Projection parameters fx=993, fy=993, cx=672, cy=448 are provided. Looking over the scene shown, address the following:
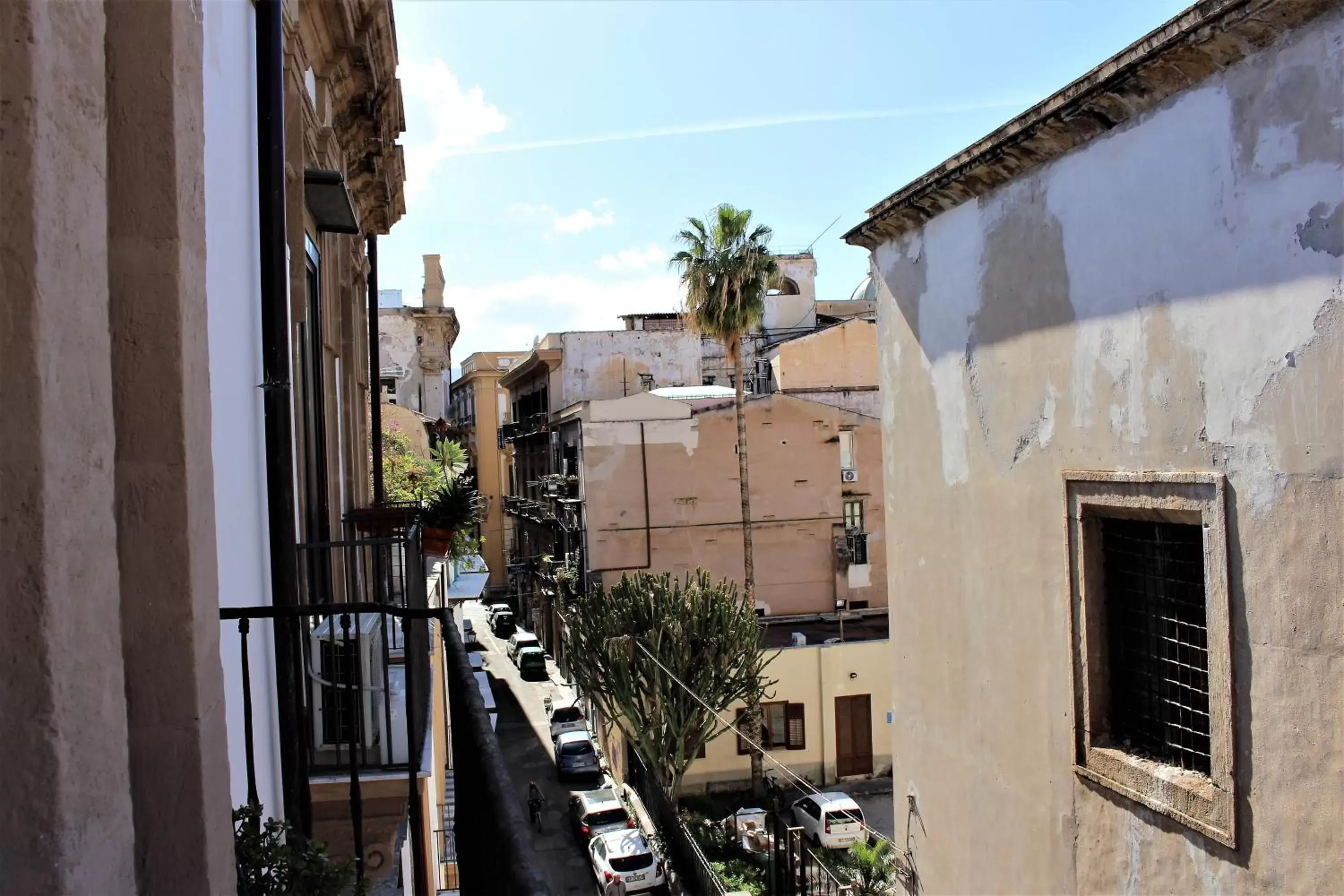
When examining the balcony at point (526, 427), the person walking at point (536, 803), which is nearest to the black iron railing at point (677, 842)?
the person walking at point (536, 803)

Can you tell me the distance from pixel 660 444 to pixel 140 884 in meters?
25.4

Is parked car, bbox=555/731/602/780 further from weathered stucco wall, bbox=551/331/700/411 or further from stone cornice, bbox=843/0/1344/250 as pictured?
stone cornice, bbox=843/0/1344/250

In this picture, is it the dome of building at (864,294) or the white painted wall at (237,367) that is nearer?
the white painted wall at (237,367)

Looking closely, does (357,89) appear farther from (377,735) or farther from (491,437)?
(491,437)

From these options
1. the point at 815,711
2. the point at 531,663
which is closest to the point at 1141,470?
the point at 815,711

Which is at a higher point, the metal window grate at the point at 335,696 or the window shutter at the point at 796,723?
the metal window grate at the point at 335,696

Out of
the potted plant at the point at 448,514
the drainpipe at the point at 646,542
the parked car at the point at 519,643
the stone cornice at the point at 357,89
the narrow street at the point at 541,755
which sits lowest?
the narrow street at the point at 541,755

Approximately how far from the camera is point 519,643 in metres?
33.4

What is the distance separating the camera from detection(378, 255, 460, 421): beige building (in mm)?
34938

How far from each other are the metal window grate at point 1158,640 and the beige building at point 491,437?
135 feet

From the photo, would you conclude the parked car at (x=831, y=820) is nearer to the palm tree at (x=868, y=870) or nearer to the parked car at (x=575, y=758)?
the palm tree at (x=868, y=870)

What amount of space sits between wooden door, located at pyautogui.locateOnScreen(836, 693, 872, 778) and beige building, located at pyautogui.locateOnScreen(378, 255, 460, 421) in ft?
62.8

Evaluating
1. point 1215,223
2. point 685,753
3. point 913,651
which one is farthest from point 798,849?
point 1215,223

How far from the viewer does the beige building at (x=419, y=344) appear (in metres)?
34.9
